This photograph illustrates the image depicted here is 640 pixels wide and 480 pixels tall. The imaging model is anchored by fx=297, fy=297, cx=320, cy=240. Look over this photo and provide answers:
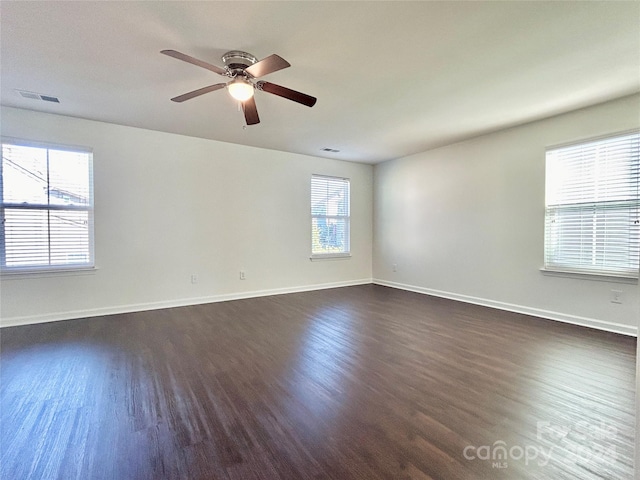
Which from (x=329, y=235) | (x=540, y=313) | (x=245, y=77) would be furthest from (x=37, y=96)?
(x=540, y=313)

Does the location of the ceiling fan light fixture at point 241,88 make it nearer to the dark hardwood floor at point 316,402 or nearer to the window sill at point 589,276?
the dark hardwood floor at point 316,402

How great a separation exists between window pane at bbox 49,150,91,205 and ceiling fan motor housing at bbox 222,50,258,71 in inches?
113

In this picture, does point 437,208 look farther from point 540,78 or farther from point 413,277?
point 540,78

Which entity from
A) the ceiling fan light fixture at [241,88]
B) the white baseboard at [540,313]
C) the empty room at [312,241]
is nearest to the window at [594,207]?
the empty room at [312,241]

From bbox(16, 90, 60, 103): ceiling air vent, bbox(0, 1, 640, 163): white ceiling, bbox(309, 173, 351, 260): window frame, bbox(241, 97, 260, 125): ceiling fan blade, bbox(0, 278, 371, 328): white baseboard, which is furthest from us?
bbox(309, 173, 351, 260): window frame

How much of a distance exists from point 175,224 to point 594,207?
5572mm

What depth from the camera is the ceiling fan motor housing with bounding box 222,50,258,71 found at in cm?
241

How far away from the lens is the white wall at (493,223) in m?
3.50

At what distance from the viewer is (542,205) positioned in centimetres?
392

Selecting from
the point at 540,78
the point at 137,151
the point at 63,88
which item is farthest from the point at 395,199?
the point at 63,88

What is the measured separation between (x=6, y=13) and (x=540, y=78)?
427 centimetres

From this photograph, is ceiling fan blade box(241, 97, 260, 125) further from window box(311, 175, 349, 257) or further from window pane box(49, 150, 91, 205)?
window box(311, 175, 349, 257)

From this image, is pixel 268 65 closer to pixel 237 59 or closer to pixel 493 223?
pixel 237 59

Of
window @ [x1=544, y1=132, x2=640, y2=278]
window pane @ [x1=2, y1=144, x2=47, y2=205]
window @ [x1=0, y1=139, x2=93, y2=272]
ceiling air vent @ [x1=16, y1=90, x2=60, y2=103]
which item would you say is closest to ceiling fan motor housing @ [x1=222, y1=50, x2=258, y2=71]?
ceiling air vent @ [x1=16, y1=90, x2=60, y2=103]
